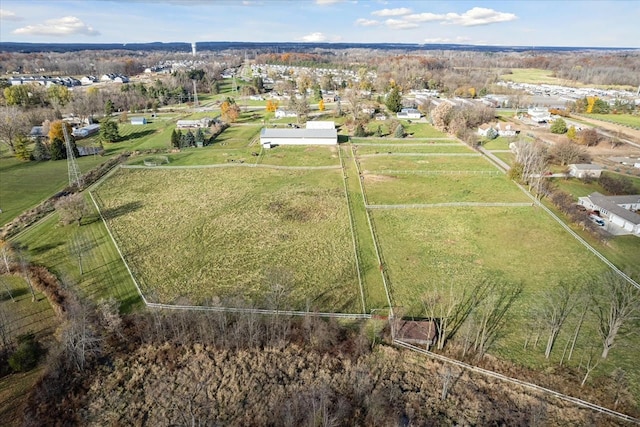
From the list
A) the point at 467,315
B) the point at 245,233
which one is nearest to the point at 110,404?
the point at 245,233

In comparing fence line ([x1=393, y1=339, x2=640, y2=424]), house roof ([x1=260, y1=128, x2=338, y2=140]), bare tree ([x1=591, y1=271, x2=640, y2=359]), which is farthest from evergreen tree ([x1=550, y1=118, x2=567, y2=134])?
fence line ([x1=393, y1=339, x2=640, y2=424])

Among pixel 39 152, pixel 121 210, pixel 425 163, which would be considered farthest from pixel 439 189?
pixel 39 152

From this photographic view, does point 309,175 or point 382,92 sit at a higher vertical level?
point 382,92

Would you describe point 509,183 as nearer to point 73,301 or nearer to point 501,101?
point 73,301

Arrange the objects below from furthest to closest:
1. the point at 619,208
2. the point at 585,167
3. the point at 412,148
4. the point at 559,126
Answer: the point at 559,126
the point at 412,148
the point at 585,167
the point at 619,208

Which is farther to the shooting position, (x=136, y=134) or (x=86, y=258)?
(x=136, y=134)

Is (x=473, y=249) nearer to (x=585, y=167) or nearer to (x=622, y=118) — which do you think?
(x=585, y=167)

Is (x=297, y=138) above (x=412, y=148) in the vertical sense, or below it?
above
